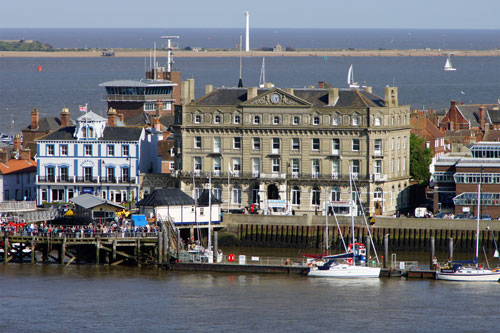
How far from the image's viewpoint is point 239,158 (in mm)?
108312

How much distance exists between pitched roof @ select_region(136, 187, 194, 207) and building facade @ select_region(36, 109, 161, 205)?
9209 millimetres

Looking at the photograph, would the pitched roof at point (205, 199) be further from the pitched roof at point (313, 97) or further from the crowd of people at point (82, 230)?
the pitched roof at point (313, 97)

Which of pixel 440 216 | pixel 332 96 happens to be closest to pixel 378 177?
pixel 440 216

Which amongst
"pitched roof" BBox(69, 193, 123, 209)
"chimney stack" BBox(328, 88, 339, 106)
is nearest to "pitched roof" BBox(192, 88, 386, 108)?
"chimney stack" BBox(328, 88, 339, 106)

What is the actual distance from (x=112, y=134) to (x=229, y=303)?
33.9 m

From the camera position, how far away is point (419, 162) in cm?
11550

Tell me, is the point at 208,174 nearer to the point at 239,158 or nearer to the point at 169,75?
the point at 239,158

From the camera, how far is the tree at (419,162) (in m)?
115

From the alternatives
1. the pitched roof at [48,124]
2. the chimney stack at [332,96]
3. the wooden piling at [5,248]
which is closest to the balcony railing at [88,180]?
the chimney stack at [332,96]

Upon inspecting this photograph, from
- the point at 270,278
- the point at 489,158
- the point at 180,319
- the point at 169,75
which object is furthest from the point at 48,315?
the point at 169,75

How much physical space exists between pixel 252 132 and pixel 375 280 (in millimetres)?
24541

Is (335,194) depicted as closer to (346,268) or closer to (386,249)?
(386,249)

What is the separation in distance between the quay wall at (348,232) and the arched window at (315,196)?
4524mm

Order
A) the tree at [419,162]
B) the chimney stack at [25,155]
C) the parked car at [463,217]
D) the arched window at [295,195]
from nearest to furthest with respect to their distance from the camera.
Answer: the parked car at [463,217]
the arched window at [295,195]
the tree at [419,162]
the chimney stack at [25,155]
